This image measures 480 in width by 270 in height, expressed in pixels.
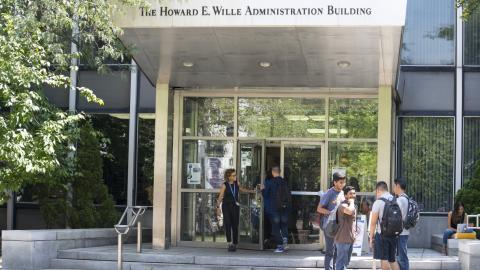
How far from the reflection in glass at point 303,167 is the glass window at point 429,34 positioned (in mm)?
4069

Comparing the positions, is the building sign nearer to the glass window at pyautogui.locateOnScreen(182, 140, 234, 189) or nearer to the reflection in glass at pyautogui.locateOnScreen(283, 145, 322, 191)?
the glass window at pyautogui.locateOnScreen(182, 140, 234, 189)

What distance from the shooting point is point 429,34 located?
1842cm

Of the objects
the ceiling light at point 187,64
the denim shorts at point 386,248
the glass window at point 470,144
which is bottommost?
the denim shorts at point 386,248

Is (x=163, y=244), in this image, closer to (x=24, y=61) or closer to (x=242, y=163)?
(x=242, y=163)

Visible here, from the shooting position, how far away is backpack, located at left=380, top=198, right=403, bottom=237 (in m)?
11.0

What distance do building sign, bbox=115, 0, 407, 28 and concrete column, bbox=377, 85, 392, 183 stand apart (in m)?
4.00

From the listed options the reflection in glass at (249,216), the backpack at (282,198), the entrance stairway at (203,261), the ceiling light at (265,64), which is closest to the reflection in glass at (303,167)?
the reflection in glass at (249,216)

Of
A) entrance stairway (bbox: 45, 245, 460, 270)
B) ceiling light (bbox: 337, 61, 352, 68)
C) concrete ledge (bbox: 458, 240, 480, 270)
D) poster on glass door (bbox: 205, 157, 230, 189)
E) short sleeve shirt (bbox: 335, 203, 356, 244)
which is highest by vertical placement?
ceiling light (bbox: 337, 61, 352, 68)

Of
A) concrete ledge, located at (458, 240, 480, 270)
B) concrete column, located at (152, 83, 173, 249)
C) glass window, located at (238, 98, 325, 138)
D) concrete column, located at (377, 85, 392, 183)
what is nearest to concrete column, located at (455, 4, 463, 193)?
concrete column, located at (377, 85, 392, 183)

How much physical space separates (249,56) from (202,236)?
4.42 meters

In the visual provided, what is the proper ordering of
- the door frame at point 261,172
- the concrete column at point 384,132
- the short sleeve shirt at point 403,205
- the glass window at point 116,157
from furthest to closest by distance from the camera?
1. the glass window at point 116,157
2. the door frame at point 261,172
3. the concrete column at point 384,132
4. the short sleeve shirt at point 403,205

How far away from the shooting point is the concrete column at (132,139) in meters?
19.2

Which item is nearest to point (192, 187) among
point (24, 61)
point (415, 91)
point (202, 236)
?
point (202, 236)

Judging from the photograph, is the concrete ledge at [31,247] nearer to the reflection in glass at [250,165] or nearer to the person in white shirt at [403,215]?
the reflection in glass at [250,165]
